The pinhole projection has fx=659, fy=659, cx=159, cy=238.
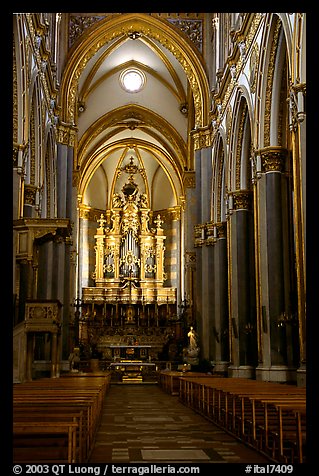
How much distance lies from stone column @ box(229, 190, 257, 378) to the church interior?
0.16ft

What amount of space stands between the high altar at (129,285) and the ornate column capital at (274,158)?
71.8 ft

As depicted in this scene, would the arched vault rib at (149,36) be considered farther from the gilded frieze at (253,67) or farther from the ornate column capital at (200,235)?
the gilded frieze at (253,67)

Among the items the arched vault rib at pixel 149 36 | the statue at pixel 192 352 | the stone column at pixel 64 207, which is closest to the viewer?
the stone column at pixel 64 207

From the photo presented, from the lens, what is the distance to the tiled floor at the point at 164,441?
7.14m

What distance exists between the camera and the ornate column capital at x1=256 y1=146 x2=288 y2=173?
17.3 meters

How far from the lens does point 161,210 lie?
46156 millimetres

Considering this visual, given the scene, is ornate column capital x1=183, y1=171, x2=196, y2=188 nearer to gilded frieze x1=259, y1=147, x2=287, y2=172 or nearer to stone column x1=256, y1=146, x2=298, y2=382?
stone column x1=256, y1=146, x2=298, y2=382

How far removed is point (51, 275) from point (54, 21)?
31.3 ft

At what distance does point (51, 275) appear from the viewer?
76.6 feet

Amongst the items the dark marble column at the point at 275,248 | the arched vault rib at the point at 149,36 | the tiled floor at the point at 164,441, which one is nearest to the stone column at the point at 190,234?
the arched vault rib at the point at 149,36

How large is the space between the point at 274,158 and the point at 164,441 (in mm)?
10393

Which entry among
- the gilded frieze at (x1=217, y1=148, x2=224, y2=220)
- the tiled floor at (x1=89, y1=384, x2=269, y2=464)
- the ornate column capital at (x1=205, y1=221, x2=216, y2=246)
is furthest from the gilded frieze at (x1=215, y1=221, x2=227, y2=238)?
the tiled floor at (x1=89, y1=384, x2=269, y2=464)
